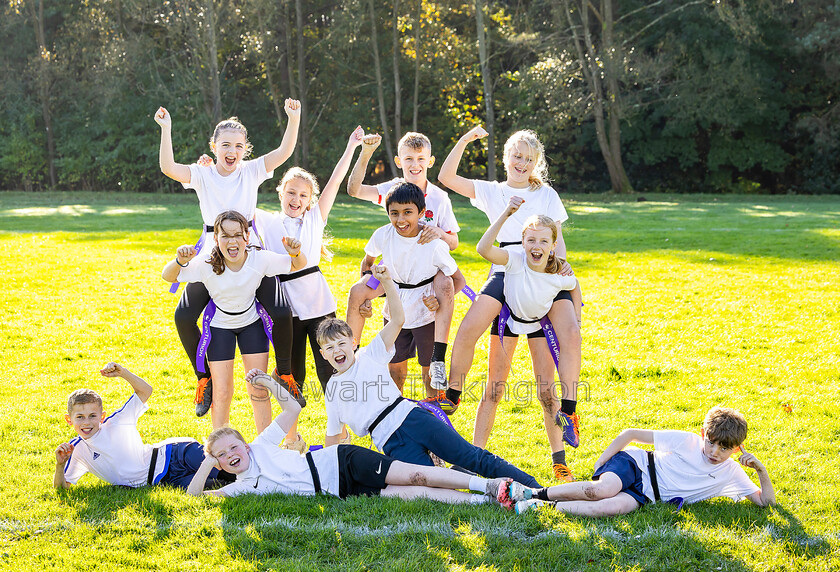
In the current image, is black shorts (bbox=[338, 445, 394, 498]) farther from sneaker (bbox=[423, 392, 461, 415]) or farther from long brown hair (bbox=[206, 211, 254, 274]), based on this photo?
long brown hair (bbox=[206, 211, 254, 274])

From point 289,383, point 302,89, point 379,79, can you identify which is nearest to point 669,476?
point 289,383

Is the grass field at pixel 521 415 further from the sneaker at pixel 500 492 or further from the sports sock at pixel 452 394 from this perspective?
the sports sock at pixel 452 394

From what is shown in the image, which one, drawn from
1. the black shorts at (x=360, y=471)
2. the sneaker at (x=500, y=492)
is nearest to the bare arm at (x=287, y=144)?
the black shorts at (x=360, y=471)

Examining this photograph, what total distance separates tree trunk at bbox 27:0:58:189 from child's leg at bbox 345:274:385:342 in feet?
120

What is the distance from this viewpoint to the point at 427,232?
4984mm

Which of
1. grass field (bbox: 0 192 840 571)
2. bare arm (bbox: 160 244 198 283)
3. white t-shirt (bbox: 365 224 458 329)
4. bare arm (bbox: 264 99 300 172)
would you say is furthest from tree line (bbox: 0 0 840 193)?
bare arm (bbox: 160 244 198 283)

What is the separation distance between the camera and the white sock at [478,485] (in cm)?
417

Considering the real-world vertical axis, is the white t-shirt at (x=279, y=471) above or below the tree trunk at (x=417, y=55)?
below

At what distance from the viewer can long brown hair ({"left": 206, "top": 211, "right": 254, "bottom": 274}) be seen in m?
4.72

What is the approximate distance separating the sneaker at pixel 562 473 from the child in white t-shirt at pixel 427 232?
Result: 86 centimetres

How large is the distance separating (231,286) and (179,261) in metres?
0.36

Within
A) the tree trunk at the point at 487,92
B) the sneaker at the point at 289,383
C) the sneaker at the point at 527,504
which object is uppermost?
A: the tree trunk at the point at 487,92

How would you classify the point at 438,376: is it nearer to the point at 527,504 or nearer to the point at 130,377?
the point at 527,504

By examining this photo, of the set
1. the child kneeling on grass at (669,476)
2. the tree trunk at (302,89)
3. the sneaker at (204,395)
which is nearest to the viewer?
the child kneeling on grass at (669,476)
